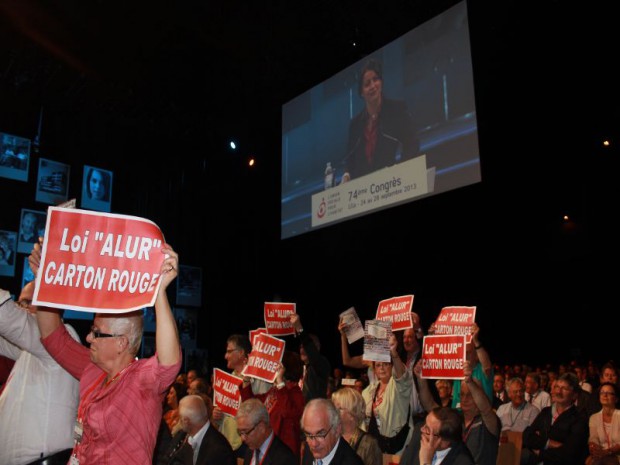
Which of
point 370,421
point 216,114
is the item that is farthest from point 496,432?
point 216,114

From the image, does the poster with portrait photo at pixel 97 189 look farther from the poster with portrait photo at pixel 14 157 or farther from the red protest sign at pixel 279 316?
the red protest sign at pixel 279 316

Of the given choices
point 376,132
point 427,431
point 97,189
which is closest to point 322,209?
point 376,132

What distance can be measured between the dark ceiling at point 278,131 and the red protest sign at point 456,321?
4.40 meters

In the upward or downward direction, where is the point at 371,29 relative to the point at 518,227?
upward

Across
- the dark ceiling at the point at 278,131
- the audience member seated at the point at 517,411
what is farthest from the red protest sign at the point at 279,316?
the dark ceiling at the point at 278,131

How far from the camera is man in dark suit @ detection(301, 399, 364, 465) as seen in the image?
297 centimetres

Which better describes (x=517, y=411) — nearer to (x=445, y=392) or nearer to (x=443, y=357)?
(x=445, y=392)

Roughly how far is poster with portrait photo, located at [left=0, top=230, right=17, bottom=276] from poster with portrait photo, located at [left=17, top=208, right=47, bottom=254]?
10cm

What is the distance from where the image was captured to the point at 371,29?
7.97 meters

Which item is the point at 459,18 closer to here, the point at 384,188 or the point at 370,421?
the point at 384,188

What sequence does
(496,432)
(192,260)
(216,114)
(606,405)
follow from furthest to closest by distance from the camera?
(192,260), (216,114), (606,405), (496,432)

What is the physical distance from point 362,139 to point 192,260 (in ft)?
23.3

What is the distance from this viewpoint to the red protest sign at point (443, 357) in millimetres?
4016

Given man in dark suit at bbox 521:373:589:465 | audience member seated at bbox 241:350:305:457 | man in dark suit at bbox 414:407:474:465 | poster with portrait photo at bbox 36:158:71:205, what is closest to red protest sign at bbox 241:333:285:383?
audience member seated at bbox 241:350:305:457
